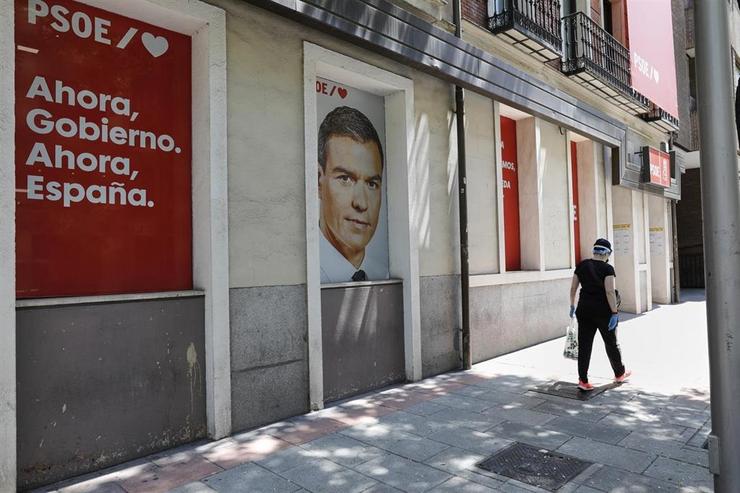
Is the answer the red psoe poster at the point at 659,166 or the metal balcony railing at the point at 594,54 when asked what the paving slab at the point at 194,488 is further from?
the red psoe poster at the point at 659,166

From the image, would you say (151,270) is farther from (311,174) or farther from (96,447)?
(311,174)

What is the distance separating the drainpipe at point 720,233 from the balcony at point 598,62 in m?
7.82

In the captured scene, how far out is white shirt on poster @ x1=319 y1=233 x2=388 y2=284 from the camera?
6.29 m

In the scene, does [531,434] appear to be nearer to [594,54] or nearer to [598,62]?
[594,54]

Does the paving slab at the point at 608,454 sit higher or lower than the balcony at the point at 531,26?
lower

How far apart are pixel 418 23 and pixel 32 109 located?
4342 mm

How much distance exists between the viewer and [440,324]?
7.29 meters

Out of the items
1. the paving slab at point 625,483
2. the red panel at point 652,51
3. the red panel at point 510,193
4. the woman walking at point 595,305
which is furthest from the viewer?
the red panel at point 652,51

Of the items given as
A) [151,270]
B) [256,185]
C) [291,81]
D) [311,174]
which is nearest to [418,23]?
[291,81]

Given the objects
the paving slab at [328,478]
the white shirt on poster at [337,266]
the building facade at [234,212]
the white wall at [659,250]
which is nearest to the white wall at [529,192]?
the building facade at [234,212]

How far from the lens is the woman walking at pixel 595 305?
5.96 meters

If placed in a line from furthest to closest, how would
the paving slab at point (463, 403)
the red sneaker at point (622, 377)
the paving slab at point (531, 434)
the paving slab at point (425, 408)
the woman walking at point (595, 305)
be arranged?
the red sneaker at point (622, 377) → the woman walking at point (595, 305) → the paving slab at point (463, 403) → the paving slab at point (425, 408) → the paving slab at point (531, 434)

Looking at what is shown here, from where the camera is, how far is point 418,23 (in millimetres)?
6363

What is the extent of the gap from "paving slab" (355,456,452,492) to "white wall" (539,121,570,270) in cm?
667
